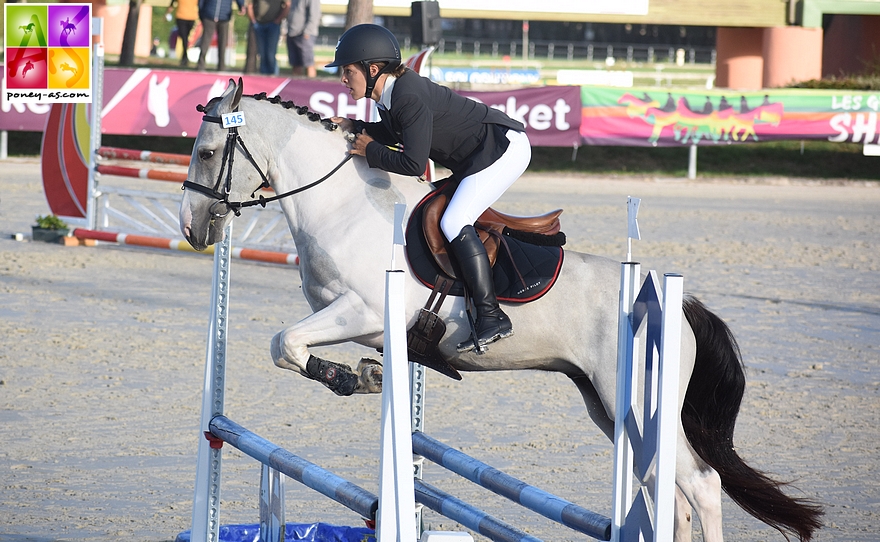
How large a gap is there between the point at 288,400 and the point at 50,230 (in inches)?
246

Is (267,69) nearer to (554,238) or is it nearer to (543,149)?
(543,149)

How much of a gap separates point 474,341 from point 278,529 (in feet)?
3.64

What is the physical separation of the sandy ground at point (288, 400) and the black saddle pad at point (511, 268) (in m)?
1.27

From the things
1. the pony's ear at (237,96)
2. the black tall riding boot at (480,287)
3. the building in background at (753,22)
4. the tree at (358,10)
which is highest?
the building in background at (753,22)

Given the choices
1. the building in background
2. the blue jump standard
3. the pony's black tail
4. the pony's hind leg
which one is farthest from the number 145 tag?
the building in background

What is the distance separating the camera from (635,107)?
1759 cm


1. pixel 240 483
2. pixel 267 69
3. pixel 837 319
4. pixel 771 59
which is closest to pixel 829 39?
pixel 771 59

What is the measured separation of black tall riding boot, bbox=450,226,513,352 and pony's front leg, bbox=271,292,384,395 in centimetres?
33

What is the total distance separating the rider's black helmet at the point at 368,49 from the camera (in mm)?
3793

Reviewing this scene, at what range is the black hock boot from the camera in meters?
3.72

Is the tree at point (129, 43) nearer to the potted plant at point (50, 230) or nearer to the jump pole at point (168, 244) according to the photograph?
the potted plant at point (50, 230)

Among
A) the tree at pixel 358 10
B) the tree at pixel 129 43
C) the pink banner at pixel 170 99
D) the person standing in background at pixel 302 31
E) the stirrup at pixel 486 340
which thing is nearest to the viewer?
the stirrup at pixel 486 340

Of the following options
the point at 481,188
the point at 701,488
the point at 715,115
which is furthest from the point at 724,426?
the point at 715,115

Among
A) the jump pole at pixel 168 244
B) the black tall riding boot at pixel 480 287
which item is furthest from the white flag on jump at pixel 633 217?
the jump pole at pixel 168 244
